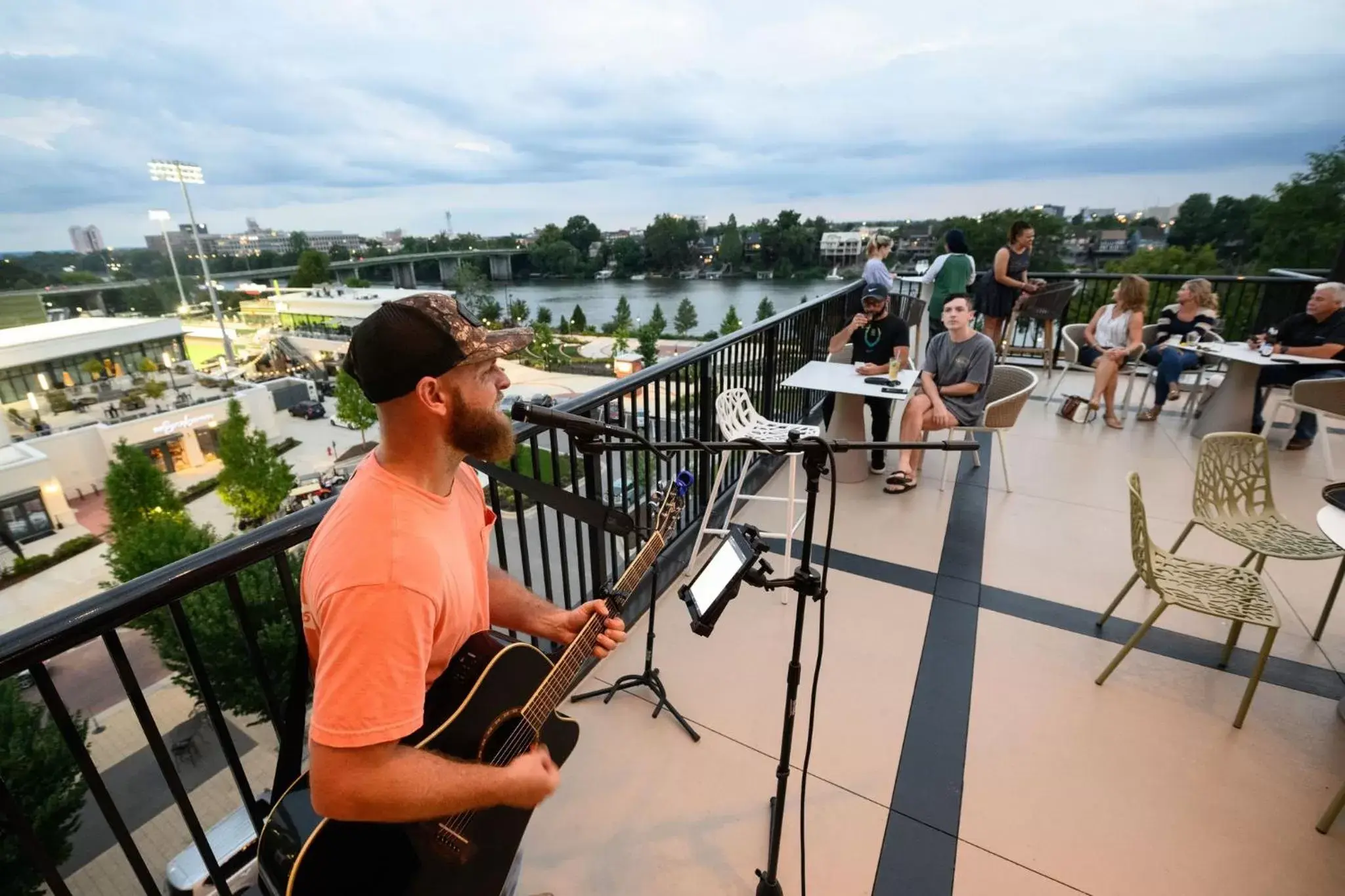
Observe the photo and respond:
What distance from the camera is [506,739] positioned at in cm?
107

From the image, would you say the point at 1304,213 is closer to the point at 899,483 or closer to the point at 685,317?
the point at 899,483

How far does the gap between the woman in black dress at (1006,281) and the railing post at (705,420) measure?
4462 mm

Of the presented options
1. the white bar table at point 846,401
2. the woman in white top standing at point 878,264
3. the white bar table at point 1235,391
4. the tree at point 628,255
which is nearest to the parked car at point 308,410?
the tree at point 628,255

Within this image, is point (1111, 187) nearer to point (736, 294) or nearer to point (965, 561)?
point (965, 561)

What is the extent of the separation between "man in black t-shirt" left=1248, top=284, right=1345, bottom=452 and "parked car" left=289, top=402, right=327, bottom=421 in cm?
3914

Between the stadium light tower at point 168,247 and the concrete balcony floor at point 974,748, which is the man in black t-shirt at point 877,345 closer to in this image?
the concrete balcony floor at point 974,748

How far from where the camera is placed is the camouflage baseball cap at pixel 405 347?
879 millimetres

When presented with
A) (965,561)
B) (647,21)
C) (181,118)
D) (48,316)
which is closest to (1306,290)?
(965,561)

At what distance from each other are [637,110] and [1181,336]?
37.8 m

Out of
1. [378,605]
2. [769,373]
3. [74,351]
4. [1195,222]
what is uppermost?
[1195,222]

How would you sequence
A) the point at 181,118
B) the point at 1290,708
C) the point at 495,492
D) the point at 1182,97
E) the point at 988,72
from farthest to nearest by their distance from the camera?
the point at 181,118 → the point at 1182,97 → the point at 988,72 → the point at 1290,708 → the point at 495,492

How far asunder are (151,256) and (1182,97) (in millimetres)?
68266

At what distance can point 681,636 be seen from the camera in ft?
8.46

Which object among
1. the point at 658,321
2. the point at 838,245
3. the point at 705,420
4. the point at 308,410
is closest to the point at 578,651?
the point at 705,420
